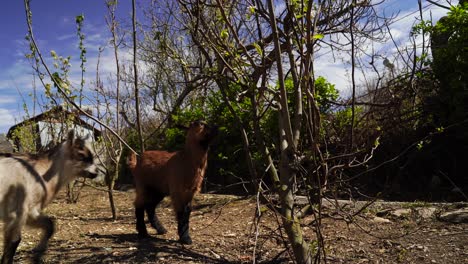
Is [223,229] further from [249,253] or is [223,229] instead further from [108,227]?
[108,227]

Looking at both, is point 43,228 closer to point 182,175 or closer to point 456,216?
point 182,175

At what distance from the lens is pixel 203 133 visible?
535cm

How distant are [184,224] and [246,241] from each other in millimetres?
779

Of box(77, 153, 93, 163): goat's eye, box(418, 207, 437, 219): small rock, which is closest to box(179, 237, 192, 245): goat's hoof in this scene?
box(77, 153, 93, 163): goat's eye

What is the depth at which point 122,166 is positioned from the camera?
1359 centimetres

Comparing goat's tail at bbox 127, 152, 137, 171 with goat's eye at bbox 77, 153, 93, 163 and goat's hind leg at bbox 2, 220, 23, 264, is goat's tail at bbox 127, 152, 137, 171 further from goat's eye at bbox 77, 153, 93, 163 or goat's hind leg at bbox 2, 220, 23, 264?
goat's hind leg at bbox 2, 220, 23, 264

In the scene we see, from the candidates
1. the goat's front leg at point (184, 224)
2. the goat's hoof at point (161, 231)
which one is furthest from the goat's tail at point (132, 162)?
the goat's front leg at point (184, 224)

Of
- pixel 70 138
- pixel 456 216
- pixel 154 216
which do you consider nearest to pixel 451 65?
pixel 456 216

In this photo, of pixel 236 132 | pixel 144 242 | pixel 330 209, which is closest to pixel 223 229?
pixel 144 242

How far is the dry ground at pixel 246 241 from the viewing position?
4.27 m

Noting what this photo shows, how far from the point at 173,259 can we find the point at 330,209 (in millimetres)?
2253

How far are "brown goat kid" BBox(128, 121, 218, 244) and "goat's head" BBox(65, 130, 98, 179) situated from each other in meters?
0.67

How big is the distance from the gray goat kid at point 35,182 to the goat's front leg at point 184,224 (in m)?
1.24

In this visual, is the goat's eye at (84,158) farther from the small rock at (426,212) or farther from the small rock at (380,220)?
the small rock at (426,212)
